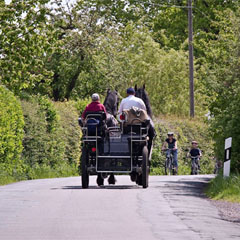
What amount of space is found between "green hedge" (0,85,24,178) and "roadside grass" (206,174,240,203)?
6951 mm

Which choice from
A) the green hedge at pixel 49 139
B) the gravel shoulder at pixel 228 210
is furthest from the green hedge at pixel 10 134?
the gravel shoulder at pixel 228 210

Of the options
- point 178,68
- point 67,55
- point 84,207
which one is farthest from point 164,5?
point 84,207

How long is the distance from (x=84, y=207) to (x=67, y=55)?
1241 inches

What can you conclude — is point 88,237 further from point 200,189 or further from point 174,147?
point 174,147

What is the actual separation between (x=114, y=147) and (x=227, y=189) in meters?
2.94

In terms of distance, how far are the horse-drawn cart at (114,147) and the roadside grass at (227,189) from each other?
1.64 meters

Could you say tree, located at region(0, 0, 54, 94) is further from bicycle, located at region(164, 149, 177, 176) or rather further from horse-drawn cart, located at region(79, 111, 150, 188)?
horse-drawn cart, located at region(79, 111, 150, 188)

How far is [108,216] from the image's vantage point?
41.1ft

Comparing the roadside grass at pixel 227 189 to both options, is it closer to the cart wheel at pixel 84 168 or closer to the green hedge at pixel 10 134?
the cart wheel at pixel 84 168

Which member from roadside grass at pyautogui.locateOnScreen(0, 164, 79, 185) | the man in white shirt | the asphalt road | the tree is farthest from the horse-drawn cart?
the tree

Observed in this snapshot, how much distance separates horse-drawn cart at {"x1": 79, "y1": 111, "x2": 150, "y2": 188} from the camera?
1903 cm

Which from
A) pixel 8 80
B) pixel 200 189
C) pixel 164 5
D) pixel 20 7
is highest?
pixel 164 5

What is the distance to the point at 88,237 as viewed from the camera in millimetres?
10344

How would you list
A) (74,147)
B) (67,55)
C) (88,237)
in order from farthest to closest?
(67,55)
(74,147)
(88,237)
